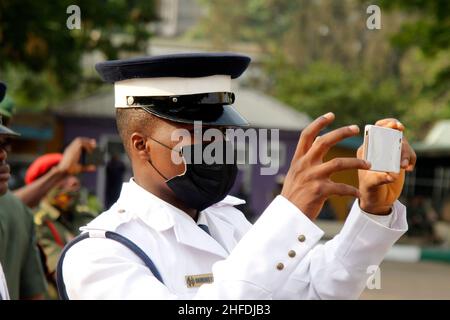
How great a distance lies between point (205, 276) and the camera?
8.93 ft

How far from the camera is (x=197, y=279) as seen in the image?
270 cm

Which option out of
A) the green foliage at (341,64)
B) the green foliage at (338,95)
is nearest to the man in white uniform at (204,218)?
the green foliage at (341,64)

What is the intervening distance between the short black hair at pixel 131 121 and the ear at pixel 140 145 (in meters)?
0.02

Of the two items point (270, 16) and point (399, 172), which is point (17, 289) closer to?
point (399, 172)

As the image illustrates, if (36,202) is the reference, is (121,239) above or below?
above

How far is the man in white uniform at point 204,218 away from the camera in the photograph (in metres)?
2.26

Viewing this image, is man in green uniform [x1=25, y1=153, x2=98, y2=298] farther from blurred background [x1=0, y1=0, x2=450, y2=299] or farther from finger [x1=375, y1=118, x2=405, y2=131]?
finger [x1=375, y1=118, x2=405, y2=131]

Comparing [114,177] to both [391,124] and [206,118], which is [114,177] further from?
[391,124]

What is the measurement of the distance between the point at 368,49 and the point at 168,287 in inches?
1536

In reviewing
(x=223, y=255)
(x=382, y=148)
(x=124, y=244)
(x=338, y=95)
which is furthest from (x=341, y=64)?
(x=382, y=148)

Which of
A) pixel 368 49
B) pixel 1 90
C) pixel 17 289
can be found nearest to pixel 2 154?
pixel 1 90

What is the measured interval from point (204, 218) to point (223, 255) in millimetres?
177

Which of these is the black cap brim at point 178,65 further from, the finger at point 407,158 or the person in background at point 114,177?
the person in background at point 114,177

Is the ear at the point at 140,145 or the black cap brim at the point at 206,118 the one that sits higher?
the black cap brim at the point at 206,118
